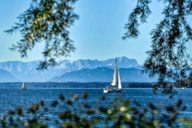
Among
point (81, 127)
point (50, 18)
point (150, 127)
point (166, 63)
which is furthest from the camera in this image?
point (166, 63)

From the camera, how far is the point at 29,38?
5.18 meters

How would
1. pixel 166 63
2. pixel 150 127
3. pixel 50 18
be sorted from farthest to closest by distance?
pixel 166 63 < pixel 50 18 < pixel 150 127

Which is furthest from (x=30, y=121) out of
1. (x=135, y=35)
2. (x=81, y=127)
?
(x=135, y=35)

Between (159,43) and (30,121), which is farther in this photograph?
(159,43)

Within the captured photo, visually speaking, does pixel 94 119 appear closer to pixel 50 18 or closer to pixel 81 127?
pixel 81 127

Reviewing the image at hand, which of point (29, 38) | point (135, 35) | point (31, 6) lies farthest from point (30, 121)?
point (135, 35)

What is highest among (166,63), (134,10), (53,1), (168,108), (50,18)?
(134,10)

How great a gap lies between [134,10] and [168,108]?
229 inches

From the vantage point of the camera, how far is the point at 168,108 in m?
3.58

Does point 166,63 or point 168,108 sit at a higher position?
point 166,63

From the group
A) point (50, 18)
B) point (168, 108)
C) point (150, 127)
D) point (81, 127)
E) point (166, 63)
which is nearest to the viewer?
point (150, 127)

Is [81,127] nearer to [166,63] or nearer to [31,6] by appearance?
[31,6]

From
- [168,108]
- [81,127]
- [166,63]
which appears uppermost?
[166,63]

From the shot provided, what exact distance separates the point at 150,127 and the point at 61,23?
2.87 metres
